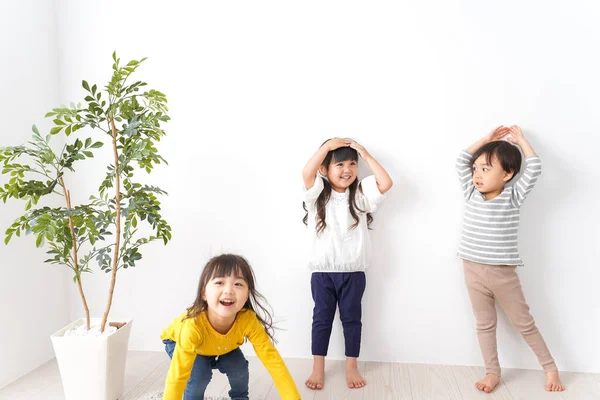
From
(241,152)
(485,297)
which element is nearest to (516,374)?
(485,297)

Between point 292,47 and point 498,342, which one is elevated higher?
point 292,47

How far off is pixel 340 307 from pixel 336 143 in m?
0.69

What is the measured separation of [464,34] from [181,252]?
156 cm

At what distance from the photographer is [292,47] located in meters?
2.26

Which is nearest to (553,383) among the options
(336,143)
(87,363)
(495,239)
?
(495,239)

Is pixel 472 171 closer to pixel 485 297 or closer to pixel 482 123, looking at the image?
pixel 482 123

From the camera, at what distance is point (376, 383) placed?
2.12m

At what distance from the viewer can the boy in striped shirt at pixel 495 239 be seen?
2068 millimetres

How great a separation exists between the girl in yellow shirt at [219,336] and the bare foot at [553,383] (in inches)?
42.9

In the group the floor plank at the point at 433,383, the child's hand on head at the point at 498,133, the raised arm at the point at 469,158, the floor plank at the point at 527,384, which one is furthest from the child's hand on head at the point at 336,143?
the floor plank at the point at 527,384

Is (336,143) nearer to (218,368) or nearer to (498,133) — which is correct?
(498,133)

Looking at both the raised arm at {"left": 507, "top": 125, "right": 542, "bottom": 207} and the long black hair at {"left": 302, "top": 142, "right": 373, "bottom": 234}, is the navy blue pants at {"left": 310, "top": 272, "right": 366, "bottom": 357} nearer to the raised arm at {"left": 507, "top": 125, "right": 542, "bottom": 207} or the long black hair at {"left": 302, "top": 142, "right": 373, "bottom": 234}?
the long black hair at {"left": 302, "top": 142, "right": 373, "bottom": 234}

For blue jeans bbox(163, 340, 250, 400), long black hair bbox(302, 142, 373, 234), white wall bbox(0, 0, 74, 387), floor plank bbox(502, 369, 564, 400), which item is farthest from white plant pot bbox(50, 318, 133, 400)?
floor plank bbox(502, 369, 564, 400)

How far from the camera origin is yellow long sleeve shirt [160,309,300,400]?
1624 mm
